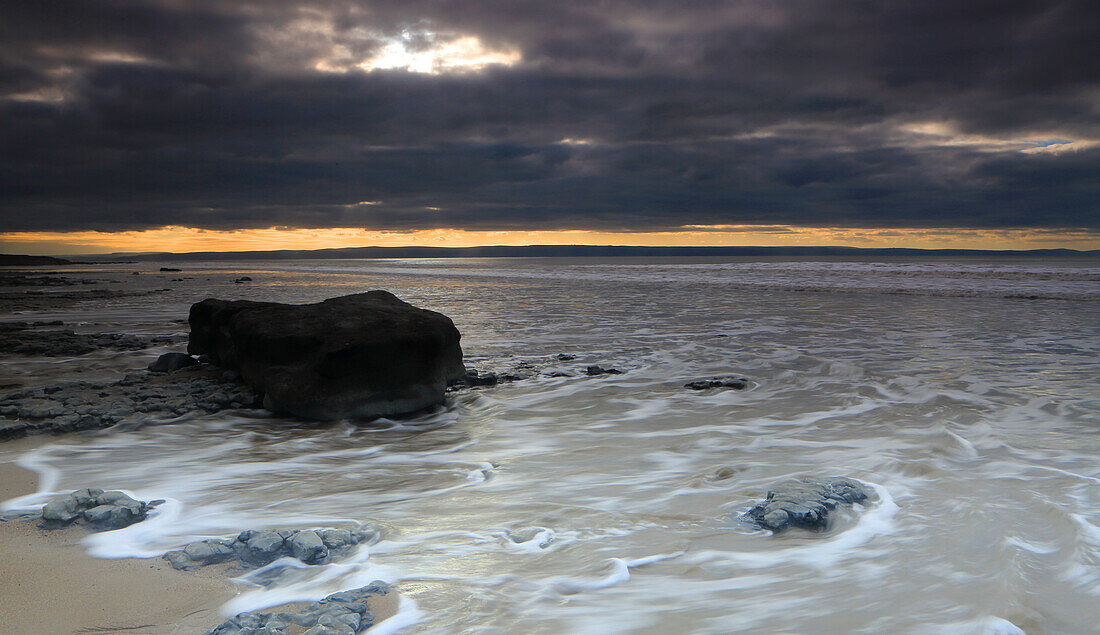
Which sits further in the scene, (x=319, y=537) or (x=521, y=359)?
(x=521, y=359)

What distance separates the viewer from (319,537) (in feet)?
10.3

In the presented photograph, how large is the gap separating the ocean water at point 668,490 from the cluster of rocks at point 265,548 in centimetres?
11

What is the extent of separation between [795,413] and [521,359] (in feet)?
13.6

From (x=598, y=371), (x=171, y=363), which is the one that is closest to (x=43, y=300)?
(x=171, y=363)

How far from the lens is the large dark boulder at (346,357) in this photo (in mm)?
6078

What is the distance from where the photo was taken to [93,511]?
3410 millimetres

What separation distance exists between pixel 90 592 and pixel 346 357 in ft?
11.7

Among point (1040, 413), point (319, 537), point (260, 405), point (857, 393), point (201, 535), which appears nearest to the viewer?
point (319, 537)

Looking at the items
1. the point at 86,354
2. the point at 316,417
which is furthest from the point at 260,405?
the point at 86,354

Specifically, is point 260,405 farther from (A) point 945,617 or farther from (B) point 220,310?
(A) point 945,617

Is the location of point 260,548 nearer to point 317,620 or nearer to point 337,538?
point 337,538

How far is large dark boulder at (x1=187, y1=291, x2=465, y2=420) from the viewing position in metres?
6.08

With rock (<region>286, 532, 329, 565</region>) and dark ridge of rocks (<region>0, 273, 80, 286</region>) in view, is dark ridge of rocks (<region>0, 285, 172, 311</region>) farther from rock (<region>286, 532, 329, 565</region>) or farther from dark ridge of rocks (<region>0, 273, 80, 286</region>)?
rock (<region>286, 532, 329, 565</region>)

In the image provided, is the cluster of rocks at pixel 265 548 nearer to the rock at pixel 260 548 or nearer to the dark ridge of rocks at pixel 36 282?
the rock at pixel 260 548
